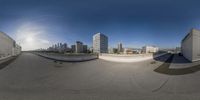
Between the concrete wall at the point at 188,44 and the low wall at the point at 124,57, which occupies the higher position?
the concrete wall at the point at 188,44

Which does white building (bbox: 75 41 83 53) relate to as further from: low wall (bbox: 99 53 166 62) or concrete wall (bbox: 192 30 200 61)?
concrete wall (bbox: 192 30 200 61)

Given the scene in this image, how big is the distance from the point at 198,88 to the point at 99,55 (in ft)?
29.7

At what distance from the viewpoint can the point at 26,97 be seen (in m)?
3.89

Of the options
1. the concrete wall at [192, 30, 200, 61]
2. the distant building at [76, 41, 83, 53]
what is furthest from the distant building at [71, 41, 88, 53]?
the concrete wall at [192, 30, 200, 61]

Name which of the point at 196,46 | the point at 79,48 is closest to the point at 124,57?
Result: the point at 196,46

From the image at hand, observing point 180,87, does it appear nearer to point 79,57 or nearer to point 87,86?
point 87,86

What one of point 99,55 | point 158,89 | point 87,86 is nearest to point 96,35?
point 99,55

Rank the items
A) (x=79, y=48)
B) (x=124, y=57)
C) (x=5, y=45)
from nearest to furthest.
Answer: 1. (x=124, y=57)
2. (x=79, y=48)
3. (x=5, y=45)

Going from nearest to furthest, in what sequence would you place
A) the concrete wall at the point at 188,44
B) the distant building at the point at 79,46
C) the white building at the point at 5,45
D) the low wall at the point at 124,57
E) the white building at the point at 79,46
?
1. the concrete wall at the point at 188,44
2. the low wall at the point at 124,57
3. the distant building at the point at 79,46
4. the white building at the point at 79,46
5. the white building at the point at 5,45

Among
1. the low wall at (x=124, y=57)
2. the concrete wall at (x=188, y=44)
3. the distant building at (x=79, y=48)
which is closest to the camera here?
the concrete wall at (x=188, y=44)

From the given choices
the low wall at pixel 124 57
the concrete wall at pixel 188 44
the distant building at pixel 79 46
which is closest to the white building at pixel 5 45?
the distant building at pixel 79 46

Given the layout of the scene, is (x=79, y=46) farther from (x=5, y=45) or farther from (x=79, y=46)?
(x=5, y=45)

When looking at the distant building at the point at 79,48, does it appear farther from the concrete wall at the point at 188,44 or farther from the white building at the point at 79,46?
the concrete wall at the point at 188,44

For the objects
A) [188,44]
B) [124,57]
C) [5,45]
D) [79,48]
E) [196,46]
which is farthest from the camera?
[5,45]
